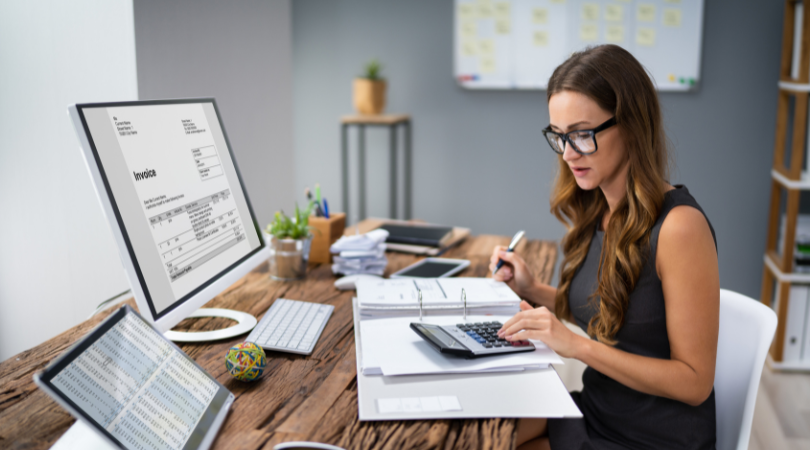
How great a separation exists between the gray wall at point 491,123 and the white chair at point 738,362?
2331mm

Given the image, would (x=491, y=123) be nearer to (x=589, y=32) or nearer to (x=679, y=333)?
(x=589, y=32)

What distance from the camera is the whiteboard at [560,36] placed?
3.28 meters

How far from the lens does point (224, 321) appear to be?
1279 mm

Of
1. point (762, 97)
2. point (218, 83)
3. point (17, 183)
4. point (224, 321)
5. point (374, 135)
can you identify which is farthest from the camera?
point (374, 135)

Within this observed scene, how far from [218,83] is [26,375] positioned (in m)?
1.15

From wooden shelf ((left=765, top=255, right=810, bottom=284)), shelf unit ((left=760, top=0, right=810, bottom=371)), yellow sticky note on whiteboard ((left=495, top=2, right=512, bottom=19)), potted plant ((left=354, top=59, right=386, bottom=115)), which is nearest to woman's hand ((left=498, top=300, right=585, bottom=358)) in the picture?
shelf unit ((left=760, top=0, right=810, bottom=371))

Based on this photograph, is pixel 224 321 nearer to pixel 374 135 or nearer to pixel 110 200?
pixel 110 200

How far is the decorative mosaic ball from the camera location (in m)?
0.99

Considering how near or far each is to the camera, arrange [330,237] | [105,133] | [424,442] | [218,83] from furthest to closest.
Result: 1. [218,83]
2. [330,237]
3. [105,133]
4. [424,442]

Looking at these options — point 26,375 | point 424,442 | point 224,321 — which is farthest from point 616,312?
point 26,375

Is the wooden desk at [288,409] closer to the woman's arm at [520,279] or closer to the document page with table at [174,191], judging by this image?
the document page with table at [174,191]

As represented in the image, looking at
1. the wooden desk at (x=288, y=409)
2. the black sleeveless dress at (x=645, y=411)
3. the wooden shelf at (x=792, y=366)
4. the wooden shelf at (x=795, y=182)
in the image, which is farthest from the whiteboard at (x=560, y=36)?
the wooden desk at (x=288, y=409)

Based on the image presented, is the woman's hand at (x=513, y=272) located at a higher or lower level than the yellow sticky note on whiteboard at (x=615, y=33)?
lower

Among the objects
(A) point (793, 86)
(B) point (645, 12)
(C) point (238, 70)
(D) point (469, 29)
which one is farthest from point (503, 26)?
(C) point (238, 70)
